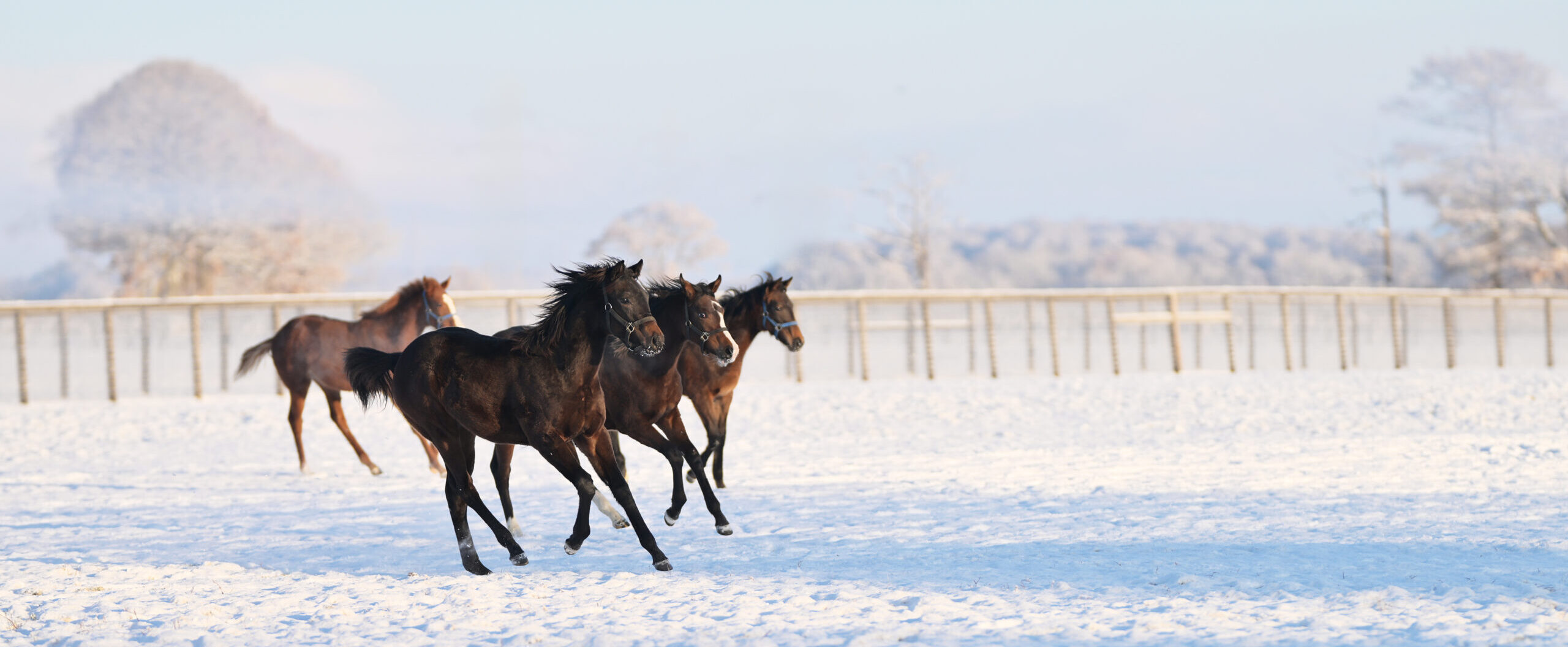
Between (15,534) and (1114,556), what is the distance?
6.78 meters

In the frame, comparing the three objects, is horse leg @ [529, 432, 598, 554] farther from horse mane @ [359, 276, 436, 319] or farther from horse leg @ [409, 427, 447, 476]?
horse mane @ [359, 276, 436, 319]

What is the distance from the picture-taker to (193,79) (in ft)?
110

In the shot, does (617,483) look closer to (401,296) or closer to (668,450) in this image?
(668,450)

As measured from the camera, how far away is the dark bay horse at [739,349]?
25.5 ft

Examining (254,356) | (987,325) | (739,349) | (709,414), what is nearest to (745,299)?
(739,349)

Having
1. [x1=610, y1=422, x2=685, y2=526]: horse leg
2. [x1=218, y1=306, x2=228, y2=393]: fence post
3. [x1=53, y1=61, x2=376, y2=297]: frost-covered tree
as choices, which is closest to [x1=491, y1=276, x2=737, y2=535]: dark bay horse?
[x1=610, y1=422, x2=685, y2=526]: horse leg

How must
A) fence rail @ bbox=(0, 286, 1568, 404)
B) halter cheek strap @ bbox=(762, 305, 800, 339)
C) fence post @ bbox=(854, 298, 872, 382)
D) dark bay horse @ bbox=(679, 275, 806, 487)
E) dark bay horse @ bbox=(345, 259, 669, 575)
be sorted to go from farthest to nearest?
fence post @ bbox=(854, 298, 872, 382), fence rail @ bbox=(0, 286, 1568, 404), halter cheek strap @ bbox=(762, 305, 800, 339), dark bay horse @ bbox=(679, 275, 806, 487), dark bay horse @ bbox=(345, 259, 669, 575)

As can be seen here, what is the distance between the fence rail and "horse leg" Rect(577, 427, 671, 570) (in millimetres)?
10745

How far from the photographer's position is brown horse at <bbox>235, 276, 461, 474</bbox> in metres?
9.76

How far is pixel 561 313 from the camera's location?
5441 mm

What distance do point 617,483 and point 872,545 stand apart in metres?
1.45

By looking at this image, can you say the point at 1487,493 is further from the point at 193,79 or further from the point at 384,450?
the point at 193,79

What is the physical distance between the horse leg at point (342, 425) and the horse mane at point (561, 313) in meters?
4.94

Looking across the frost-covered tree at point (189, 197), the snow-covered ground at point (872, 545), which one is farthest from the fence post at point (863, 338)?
the frost-covered tree at point (189, 197)
